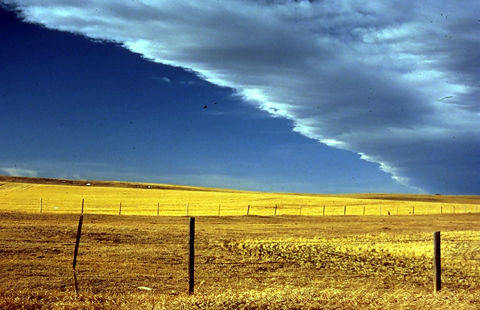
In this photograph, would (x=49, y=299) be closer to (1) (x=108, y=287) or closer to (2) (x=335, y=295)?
(1) (x=108, y=287)

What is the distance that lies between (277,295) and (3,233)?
22958mm

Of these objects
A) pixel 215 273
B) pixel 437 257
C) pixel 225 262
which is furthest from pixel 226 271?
pixel 437 257

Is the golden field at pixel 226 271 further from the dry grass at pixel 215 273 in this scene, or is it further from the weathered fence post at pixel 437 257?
the weathered fence post at pixel 437 257

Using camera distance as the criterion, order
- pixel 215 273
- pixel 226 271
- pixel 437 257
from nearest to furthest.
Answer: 1. pixel 437 257
2. pixel 215 273
3. pixel 226 271

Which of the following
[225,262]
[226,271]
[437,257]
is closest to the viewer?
[437,257]

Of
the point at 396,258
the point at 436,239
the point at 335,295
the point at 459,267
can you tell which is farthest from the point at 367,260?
the point at 335,295

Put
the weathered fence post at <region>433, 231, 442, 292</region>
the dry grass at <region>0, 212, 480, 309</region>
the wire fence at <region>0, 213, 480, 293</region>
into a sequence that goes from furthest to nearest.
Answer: the wire fence at <region>0, 213, 480, 293</region> < the weathered fence post at <region>433, 231, 442, 292</region> < the dry grass at <region>0, 212, 480, 309</region>

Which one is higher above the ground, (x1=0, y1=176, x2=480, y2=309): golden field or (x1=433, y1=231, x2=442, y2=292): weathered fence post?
→ (x1=433, y1=231, x2=442, y2=292): weathered fence post

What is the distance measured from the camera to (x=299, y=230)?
3944 cm

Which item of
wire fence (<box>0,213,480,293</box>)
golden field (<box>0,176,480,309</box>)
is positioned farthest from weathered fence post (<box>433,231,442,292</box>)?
wire fence (<box>0,213,480,293</box>)

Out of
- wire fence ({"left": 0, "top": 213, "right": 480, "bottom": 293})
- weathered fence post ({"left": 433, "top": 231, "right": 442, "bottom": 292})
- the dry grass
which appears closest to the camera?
the dry grass

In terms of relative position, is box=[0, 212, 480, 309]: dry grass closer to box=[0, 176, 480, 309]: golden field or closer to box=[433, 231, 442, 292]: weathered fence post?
box=[0, 176, 480, 309]: golden field

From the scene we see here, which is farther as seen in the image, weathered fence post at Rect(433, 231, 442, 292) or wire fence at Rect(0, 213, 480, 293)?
wire fence at Rect(0, 213, 480, 293)

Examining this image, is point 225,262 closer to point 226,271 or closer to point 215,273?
point 226,271
